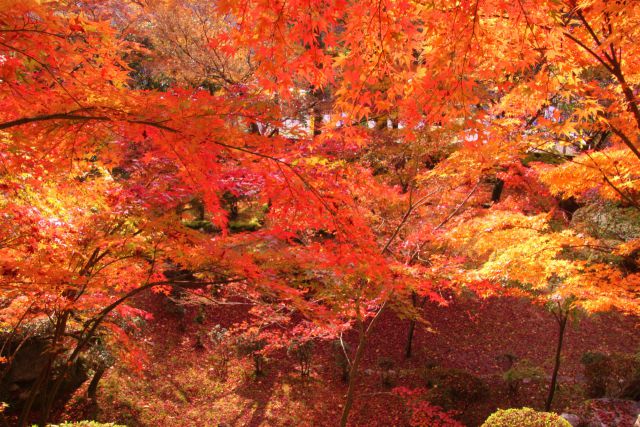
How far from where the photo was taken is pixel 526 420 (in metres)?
5.25

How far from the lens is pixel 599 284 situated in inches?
228

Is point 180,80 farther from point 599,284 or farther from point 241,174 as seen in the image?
point 599,284

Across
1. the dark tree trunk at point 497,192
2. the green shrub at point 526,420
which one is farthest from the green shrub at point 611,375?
the dark tree trunk at point 497,192

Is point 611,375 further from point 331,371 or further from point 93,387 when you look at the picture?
point 93,387

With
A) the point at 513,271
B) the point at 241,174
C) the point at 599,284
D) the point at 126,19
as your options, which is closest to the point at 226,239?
the point at 241,174

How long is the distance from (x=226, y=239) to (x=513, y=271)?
4.15 m

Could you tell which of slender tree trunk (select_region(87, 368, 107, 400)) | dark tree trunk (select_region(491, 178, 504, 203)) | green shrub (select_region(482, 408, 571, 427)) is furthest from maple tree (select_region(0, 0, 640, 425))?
dark tree trunk (select_region(491, 178, 504, 203))

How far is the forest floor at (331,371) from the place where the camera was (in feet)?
26.2

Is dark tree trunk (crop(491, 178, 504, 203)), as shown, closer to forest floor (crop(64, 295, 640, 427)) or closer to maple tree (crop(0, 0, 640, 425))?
forest floor (crop(64, 295, 640, 427))

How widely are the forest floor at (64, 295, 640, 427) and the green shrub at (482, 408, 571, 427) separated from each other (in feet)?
5.19

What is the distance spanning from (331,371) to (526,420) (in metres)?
5.34

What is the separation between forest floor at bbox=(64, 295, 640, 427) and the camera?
8.00 metres

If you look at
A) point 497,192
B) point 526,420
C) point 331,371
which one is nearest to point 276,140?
point 526,420

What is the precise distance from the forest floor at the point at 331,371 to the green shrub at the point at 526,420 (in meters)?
1.58
